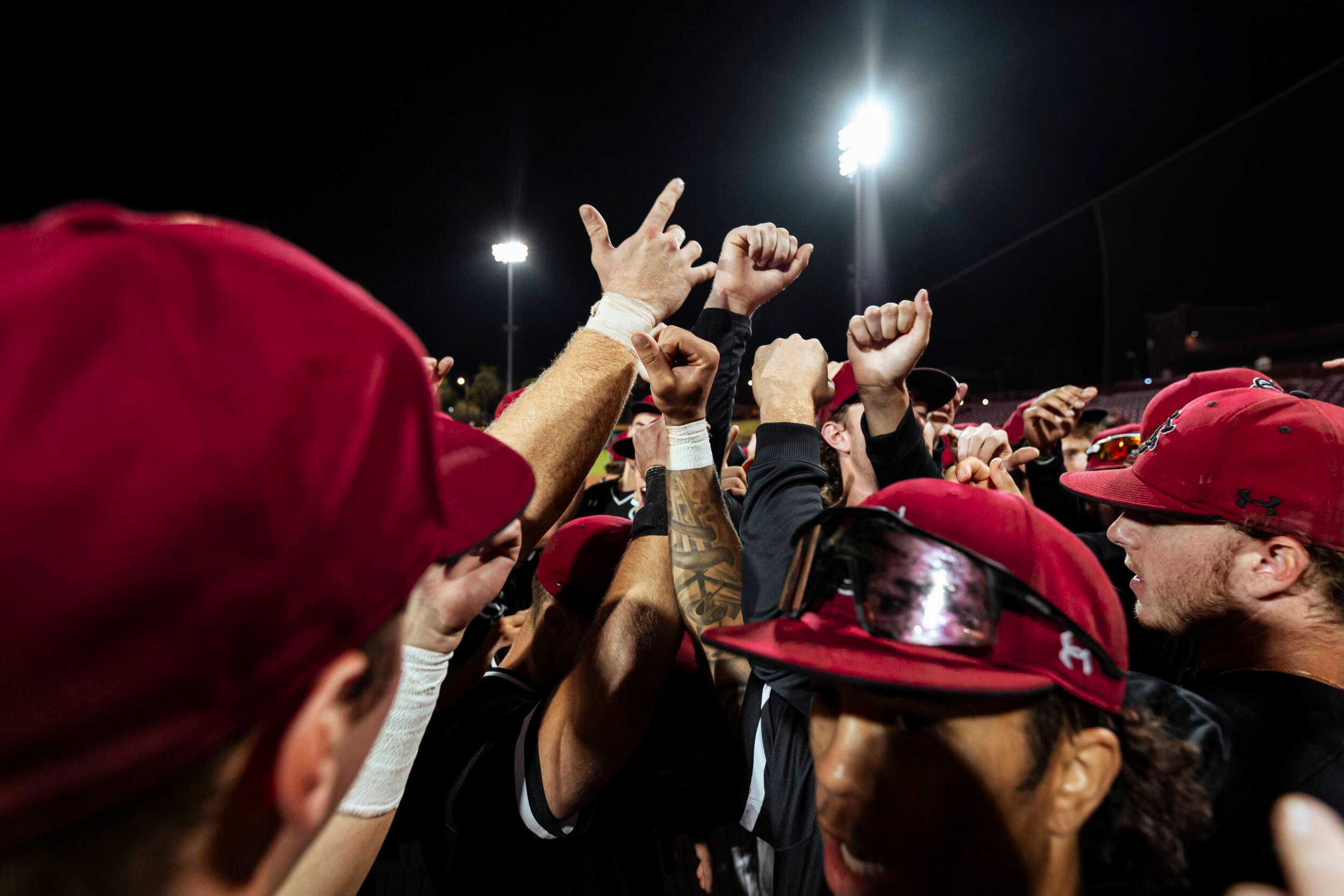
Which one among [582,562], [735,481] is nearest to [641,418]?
[735,481]

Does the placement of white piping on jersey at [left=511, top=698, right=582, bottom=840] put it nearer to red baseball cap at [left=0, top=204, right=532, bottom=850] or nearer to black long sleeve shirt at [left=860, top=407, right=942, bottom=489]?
black long sleeve shirt at [left=860, top=407, right=942, bottom=489]

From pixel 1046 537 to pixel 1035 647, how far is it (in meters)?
0.22

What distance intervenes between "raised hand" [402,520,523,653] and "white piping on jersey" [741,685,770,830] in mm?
883

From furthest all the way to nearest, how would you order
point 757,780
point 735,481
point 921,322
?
1. point 735,481
2. point 921,322
3. point 757,780

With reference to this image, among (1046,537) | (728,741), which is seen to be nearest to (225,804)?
(1046,537)

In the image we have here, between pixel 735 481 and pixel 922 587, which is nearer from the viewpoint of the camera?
pixel 922 587

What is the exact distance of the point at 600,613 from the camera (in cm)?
206

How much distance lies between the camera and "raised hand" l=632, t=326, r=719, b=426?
2.02 m

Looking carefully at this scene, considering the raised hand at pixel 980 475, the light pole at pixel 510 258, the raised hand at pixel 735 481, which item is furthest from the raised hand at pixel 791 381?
the light pole at pixel 510 258

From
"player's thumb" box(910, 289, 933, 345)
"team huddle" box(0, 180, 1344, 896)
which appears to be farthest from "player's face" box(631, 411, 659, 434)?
"player's thumb" box(910, 289, 933, 345)

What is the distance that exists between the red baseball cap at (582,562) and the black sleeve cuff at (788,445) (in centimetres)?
65

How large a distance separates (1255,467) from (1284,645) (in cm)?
48

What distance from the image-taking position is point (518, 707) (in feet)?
7.26

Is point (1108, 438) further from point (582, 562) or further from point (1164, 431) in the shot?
point (582, 562)
